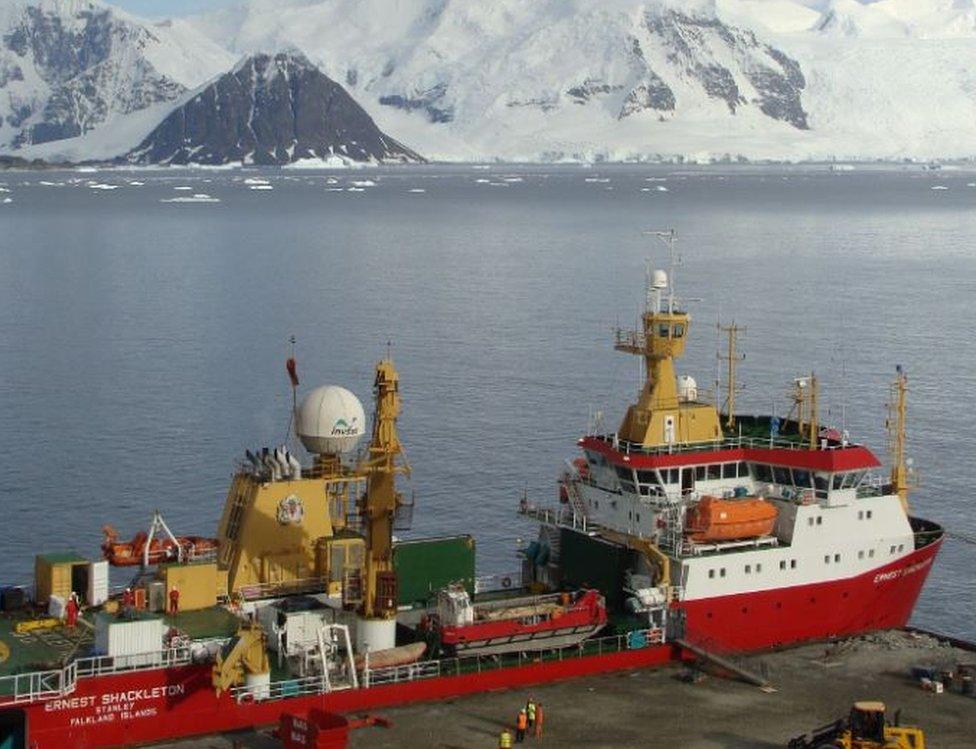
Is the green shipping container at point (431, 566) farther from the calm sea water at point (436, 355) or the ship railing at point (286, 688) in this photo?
the calm sea water at point (436, 355)

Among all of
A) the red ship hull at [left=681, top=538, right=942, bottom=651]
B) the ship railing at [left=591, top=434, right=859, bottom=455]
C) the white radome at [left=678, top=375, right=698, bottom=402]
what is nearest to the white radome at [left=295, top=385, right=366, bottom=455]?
the ship railing at [left=591, top=434, right=859, bottom=455]

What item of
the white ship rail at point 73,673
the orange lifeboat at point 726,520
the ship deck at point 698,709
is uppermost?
the orange lifeboat at point 726,520

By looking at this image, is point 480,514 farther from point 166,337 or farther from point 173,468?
point 166,337

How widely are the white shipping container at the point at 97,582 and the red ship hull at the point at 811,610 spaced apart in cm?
1208

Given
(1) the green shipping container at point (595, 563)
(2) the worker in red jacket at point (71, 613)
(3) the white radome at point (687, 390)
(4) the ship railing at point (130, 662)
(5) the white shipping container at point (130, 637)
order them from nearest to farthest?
1. (4) the ship railing at point (130, 662)
2. (5) the white shipping container at point (130, 637)
3. (2) the worker in red jacket at point (71, 613)
4. (1) the green shipping container at point (595, 563)
5. (3) the white radome at point (687, 390)

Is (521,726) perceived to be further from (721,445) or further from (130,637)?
(721,445)

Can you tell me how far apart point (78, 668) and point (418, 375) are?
45.6m

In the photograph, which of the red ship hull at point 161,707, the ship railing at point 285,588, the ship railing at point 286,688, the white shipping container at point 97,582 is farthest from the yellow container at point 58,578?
the ship railing at point 286,688

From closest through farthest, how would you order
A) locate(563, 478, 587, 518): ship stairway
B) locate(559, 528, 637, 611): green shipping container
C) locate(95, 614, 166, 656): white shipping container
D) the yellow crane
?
the yellow crane < locate(95, 614, 166, 656): white shipping container < locate(559, 528, 637, 611): green shipping container < locate(563, 478, 587, 518): ship stairway

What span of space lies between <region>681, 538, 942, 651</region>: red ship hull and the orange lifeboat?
52.7 inches

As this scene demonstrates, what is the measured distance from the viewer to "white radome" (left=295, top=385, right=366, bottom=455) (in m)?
38.3

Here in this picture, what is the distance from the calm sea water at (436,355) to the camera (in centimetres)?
5566

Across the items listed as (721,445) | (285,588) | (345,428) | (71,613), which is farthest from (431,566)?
(71,613)

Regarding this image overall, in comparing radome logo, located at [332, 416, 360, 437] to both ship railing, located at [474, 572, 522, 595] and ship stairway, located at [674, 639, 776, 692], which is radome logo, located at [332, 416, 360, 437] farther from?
ship stairway, located at [674, 639, 776, 692]
